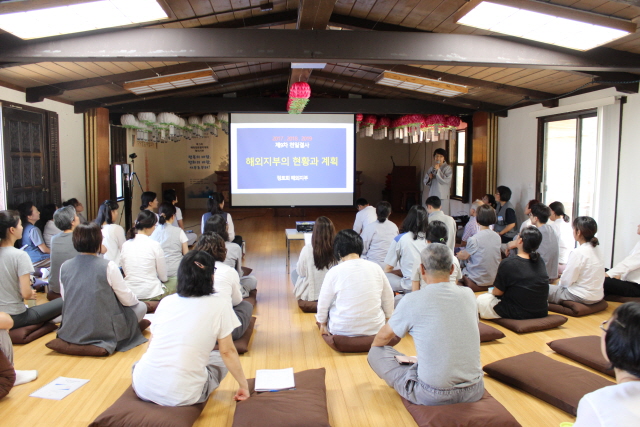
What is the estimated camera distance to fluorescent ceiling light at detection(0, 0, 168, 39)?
11.5ft

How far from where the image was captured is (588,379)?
2.88 m

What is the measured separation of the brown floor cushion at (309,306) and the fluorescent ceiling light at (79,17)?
277 centimetres

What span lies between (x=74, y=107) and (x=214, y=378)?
6.45 m

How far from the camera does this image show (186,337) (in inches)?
93.4

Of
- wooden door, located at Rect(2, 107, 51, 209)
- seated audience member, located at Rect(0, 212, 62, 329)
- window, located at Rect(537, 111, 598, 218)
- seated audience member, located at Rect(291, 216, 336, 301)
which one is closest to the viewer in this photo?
seated audience member, located at Rect(0, 212, 62, 329)

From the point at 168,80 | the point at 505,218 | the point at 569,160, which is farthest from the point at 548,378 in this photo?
the point at 168,80

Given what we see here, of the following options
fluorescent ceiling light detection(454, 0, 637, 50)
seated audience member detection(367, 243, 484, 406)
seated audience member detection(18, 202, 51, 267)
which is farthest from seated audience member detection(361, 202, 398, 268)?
seated audience member detection(18, 202, 51, 267)

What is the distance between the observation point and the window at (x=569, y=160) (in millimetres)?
6438

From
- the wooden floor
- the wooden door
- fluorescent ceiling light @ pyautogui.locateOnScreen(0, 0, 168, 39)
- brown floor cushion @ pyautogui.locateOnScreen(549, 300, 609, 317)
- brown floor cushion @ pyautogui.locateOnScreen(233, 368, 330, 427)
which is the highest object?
fluorescent ceiling light @ pyautogui.locateOnScreen(0, 0, 168, 39)

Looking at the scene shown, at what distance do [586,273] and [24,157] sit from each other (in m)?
6.43

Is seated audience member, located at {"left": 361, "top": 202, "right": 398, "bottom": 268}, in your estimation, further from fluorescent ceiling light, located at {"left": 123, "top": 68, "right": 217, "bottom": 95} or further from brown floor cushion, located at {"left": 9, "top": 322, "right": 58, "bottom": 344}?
brown floor cushion, located at {"left": 9, "top": 322, "right": 58, "bottom": 344}

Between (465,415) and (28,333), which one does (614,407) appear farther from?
(28,333)

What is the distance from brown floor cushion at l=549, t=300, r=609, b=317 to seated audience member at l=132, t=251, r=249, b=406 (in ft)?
10.6

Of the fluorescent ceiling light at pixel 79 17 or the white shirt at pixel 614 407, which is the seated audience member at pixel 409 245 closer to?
the fluorescent ceiling light at pixel 79 17
